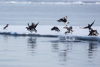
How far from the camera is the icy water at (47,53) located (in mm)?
17516

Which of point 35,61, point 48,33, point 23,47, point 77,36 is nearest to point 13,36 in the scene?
point 48,33

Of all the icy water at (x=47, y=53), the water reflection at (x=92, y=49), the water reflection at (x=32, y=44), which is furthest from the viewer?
the water reflection at (x=32, y=44)

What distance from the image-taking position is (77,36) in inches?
1049

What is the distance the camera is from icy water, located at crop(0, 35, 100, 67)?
690 inches

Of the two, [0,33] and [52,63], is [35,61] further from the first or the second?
[0,33]

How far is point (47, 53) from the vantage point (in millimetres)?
20312

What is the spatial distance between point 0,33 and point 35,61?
12750mm

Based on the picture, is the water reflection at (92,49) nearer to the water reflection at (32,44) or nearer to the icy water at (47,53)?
the icy water at (47,53)

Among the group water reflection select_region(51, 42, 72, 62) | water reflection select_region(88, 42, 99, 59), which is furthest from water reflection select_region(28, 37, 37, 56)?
water reflection select_region(88, 42, 99, 59)

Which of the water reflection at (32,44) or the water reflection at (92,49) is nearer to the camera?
the water reflection at (92,49)

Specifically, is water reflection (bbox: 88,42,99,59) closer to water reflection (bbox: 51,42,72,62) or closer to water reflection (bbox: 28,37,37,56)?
water reflection (bbox: 51,42,72,62)

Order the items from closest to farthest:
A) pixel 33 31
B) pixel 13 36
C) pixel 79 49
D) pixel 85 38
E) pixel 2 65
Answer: pixel 2 65 < pixel 79 49 < pixel 85 38 < pixel 13 36 < pixel 33 31

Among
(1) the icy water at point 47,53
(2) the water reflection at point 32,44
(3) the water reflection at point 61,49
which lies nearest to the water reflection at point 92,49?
(1) the icy water at point 47,53

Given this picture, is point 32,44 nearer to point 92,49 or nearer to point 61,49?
point 61,49
